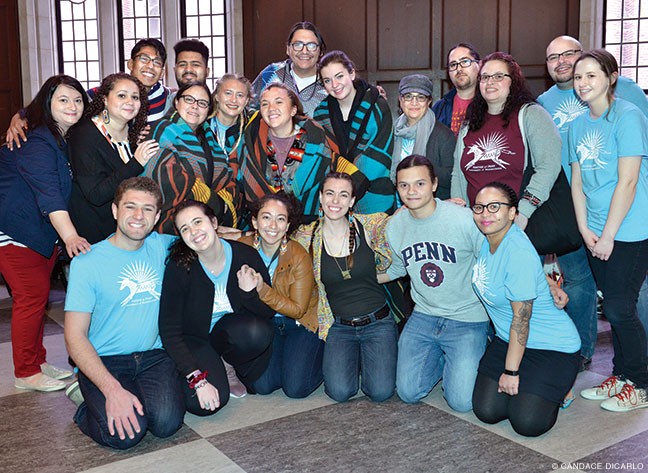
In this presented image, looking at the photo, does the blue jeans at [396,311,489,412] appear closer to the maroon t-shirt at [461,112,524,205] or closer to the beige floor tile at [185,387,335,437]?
the beige floor tile at [185,387,335,437]

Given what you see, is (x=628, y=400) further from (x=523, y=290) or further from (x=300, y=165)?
(x=300, y=165)

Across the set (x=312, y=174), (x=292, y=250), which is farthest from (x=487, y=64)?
(x=292, y=250)

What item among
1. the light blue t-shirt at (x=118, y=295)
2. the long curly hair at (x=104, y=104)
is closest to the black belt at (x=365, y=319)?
the light blue t-shirt at (x=118, y=295)

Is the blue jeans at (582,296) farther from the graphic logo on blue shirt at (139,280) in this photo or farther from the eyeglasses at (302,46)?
the graphic logo on blue shirt at (139,280)

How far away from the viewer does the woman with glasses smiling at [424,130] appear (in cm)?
329

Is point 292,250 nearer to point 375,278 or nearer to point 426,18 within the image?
point 375,278

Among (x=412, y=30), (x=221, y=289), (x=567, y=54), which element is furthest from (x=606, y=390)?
(x=412, y=30)

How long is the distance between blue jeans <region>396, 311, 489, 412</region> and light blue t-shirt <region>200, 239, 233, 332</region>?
3.05 feet

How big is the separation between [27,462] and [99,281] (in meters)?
0.77

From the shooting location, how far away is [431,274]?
3.02 m

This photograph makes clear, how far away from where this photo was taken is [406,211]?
10.2ft

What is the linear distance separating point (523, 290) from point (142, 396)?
174cm

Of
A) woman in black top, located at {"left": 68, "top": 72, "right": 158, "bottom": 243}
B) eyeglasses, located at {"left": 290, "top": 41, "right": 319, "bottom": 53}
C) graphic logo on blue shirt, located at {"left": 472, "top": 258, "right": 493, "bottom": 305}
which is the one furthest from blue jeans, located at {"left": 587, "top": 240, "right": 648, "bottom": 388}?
woman in black top, located at {"left": 68, "top": 72, "right": 158, "bottom": 243}

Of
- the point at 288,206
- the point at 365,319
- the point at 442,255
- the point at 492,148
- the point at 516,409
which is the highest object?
the point at 492,148
